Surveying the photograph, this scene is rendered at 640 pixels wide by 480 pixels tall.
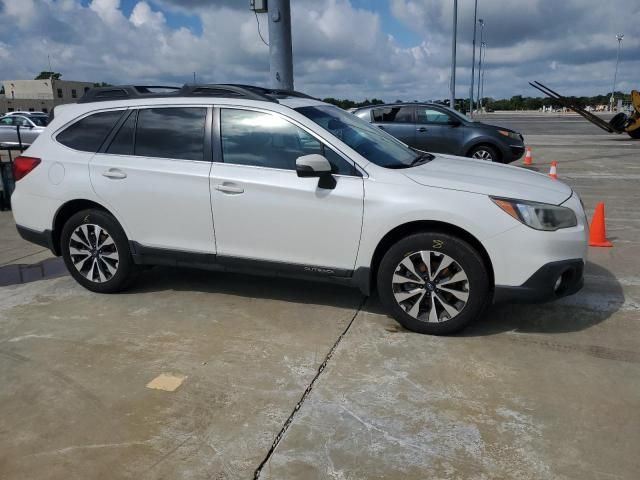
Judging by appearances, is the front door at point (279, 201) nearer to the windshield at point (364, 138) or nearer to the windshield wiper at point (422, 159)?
the windshield at point (364, 138)

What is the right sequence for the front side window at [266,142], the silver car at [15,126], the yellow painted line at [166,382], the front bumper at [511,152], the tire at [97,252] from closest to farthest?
the yellow painted line at [166,382], the front side window at [266,142], the tire at [97,252], the front bumper at [511,152], the silver car at [15,126]

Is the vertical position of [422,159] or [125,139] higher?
[125,139]

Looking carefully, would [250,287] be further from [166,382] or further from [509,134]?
[509,134]

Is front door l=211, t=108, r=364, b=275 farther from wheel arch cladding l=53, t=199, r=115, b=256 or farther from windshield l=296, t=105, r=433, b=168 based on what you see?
wheel arch cladding l=53, t=199, r=115, b=256

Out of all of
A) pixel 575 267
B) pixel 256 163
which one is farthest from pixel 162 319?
pixel 575 267

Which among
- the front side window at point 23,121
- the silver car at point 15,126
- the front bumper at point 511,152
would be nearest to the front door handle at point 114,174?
the front bumper at point 511,152

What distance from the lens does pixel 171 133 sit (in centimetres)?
455

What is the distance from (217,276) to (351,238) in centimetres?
196

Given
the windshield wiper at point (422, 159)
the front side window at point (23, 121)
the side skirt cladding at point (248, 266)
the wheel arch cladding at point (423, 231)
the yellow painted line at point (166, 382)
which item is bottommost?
the yellow painted line at point (166, 382)

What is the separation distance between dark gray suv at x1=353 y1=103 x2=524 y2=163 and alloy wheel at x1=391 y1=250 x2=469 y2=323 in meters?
8.61

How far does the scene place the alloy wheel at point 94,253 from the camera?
479 centimetres

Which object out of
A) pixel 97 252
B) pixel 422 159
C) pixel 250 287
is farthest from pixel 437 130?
pixel 97 252

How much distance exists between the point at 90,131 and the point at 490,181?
3.45 metres

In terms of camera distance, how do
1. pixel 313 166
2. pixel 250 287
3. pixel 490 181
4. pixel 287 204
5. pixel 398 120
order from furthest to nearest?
pixel 398 120
pixel 250 287
pixel 287 204
pixel 490 181
pixel 313 166
